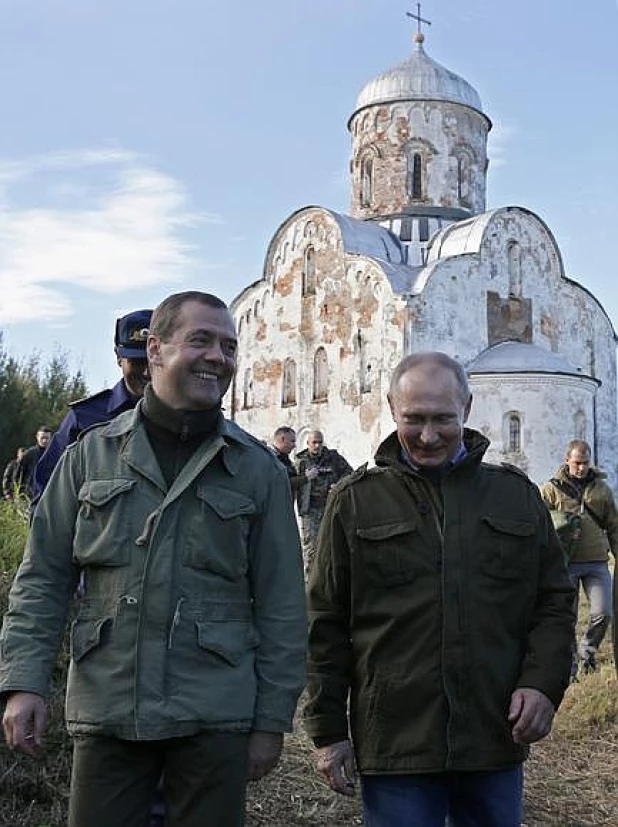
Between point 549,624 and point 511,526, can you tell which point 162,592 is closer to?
point 511,526

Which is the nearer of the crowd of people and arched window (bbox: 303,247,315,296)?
the crowd of people

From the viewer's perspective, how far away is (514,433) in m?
23.7

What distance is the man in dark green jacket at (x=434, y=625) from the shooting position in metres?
2.98

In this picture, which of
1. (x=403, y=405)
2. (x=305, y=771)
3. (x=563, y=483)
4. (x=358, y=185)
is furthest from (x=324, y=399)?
(x=403, y=405)

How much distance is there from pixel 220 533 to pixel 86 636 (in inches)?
18.0

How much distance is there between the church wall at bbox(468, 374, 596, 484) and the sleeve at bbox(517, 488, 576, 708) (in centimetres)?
2033

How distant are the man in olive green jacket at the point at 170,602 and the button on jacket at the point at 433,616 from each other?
0.78ft

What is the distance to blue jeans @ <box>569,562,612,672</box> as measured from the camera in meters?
8.09

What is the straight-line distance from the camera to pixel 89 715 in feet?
8.99

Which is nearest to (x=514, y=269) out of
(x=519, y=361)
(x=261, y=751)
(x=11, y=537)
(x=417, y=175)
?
(x=519, y=361)

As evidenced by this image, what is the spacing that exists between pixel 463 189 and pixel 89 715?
27558mm

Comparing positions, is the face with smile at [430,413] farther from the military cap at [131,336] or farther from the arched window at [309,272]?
the arched window at [309,272]

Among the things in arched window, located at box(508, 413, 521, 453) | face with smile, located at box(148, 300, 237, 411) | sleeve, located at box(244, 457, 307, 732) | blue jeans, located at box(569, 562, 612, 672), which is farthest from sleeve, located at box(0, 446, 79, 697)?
arched window, located at box(508, 413, 521, 453)

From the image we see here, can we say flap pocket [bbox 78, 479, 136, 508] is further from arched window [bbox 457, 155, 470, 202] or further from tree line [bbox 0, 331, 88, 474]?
arched window [bbox 457, 155, 470, 202]
